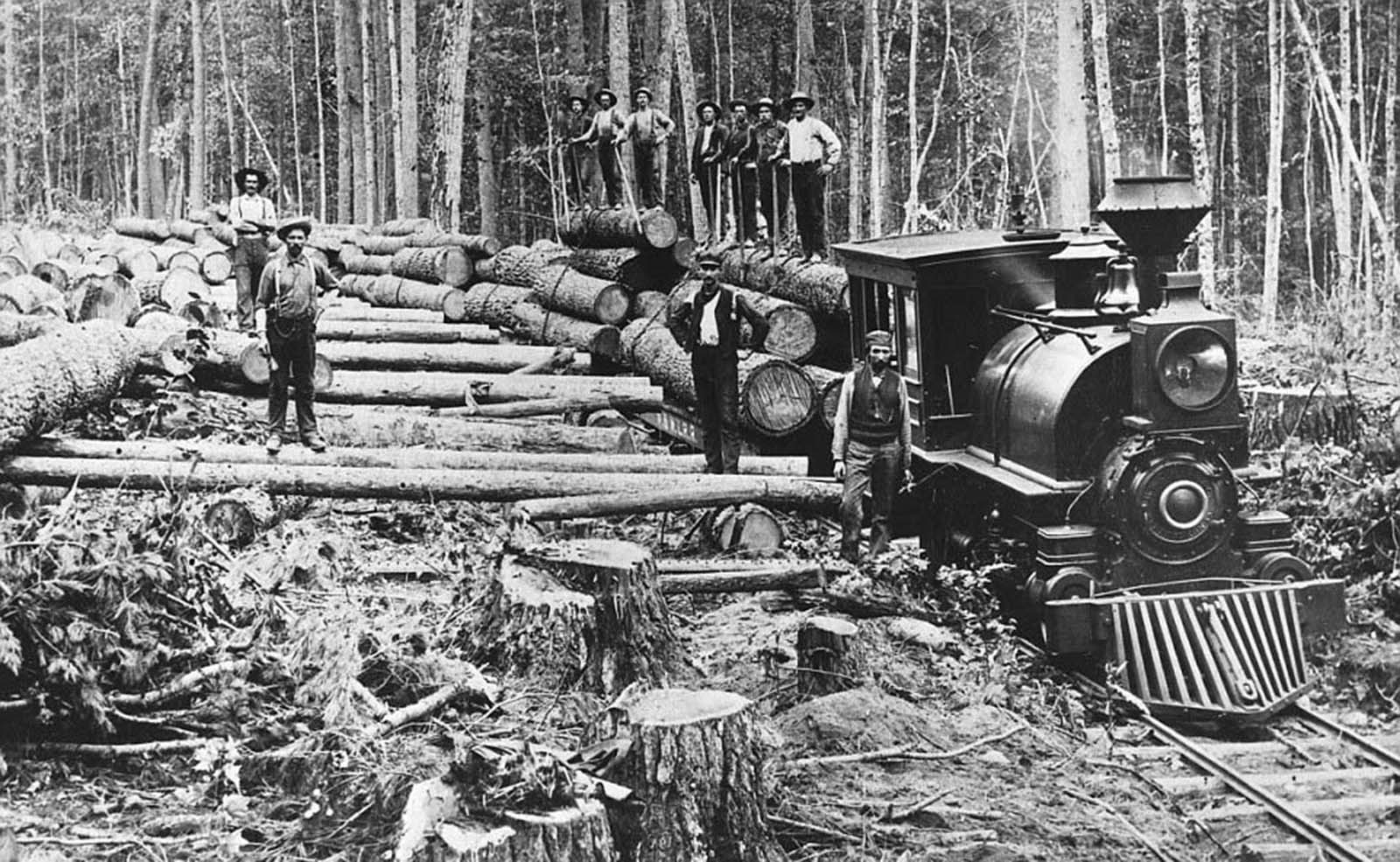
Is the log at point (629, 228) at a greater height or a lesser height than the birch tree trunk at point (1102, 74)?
lesser

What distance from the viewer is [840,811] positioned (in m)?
6.20

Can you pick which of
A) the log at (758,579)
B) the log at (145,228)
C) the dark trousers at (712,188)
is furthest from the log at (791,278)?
the log at (145,228)

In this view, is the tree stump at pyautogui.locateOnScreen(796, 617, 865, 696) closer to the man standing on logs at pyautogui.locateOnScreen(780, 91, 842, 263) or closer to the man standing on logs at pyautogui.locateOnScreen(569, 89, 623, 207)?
the man standing on logs at pyautogui.locateOnScreen(780, 91, 842, 263)

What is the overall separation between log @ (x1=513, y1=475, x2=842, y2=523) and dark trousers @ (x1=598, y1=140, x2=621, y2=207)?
9.90 metres

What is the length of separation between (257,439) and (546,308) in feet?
24.9

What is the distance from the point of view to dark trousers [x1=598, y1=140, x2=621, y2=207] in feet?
66.4

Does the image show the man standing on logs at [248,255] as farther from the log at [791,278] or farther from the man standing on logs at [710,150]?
the man standing on logs at [710,150]

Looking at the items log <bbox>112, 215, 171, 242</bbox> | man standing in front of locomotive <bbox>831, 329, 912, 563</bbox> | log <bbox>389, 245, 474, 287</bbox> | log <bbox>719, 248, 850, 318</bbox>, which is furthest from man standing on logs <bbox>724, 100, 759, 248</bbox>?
log <bbox>112, 215, 171, 242</bbox>

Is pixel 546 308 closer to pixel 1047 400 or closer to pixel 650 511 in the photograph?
pixel 650 511

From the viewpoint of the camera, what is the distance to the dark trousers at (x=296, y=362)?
38.0 feet

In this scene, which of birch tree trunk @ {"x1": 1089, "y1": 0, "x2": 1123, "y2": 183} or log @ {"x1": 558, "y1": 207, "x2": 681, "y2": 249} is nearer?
log @ {"x1": 558, "y1": 207, "x2": 681, "y2": 249}

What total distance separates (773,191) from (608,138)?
3514mm

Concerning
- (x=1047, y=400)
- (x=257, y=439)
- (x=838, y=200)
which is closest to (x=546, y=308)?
(x=257, y=439)

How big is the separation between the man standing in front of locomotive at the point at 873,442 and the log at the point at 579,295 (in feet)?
24.9
